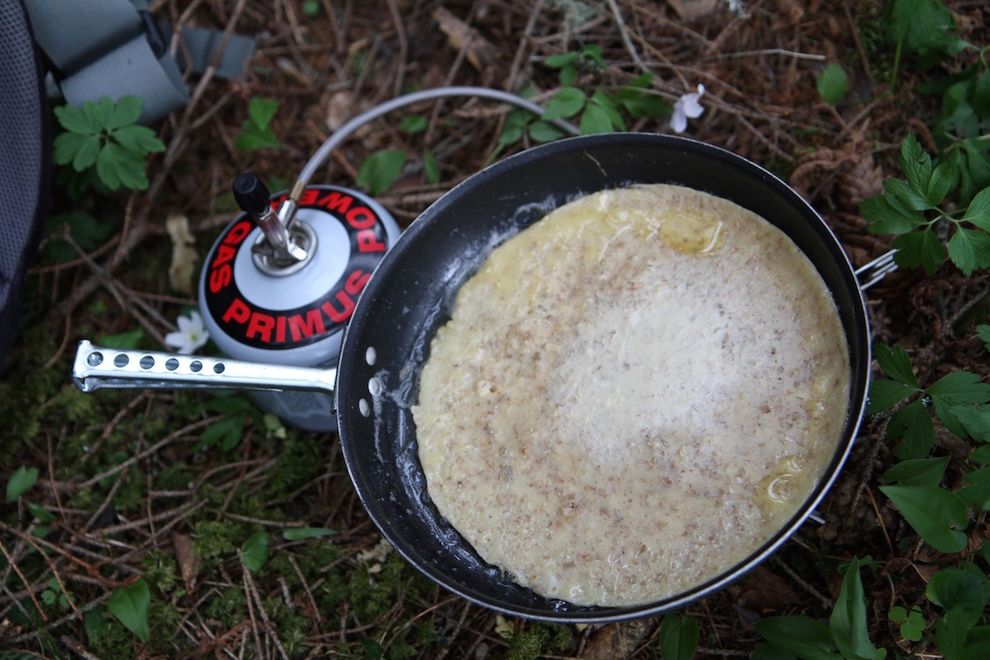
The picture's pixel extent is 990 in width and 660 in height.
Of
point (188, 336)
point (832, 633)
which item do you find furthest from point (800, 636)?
point (188, 336)

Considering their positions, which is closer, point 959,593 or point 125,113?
point 959,593

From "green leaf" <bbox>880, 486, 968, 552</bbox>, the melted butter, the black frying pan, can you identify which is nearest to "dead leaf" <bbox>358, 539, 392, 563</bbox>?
the black frying pan

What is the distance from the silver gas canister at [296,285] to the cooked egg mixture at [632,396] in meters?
0.23

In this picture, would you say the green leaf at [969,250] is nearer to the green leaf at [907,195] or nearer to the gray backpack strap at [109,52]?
the green leaf at [907,195]

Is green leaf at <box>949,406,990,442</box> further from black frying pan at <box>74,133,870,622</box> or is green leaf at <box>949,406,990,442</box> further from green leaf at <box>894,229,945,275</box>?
green leaf at <box>894,229,945,275</box>

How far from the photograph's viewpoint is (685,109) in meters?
1.94

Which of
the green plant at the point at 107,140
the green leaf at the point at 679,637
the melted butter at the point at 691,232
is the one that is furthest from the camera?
the green plant at the point at 107,140

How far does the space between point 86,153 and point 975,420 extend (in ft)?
6.30

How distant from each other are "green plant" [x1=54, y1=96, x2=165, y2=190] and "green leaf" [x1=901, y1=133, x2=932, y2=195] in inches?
63.7

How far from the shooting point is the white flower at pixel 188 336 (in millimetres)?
1999

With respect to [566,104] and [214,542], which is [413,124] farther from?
[214,542]

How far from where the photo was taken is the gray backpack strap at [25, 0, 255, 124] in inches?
73.9

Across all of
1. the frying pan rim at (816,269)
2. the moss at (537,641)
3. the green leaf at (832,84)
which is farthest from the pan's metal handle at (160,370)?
the green leaf at (832,84)

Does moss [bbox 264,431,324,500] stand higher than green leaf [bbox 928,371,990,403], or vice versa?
green leaf [bbox 928,371,990,403]
